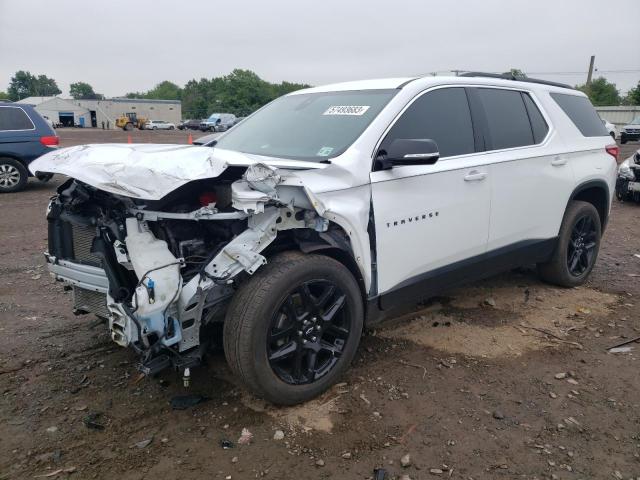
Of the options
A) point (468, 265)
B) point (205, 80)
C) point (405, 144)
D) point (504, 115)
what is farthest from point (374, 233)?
point (205, 80)

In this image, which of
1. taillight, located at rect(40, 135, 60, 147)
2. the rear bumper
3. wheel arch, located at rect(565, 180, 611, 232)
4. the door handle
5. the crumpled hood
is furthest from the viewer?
the rear bumper

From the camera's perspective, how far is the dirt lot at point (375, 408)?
8.57ft

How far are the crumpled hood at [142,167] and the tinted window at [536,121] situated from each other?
112 inches

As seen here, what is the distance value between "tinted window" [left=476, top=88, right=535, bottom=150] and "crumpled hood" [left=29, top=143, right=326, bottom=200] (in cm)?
222

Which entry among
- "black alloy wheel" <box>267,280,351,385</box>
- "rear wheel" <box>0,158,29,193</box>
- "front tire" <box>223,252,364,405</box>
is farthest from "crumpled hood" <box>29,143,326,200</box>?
Answer: "rear wheel" <box>0,158,29,193</box>

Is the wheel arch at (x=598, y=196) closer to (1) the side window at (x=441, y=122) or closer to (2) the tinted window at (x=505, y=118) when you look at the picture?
(2) the tinted window at (x=505, y=118)

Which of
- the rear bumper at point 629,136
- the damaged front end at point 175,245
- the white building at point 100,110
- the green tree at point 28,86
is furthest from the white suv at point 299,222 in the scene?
the green tree at point 28,86

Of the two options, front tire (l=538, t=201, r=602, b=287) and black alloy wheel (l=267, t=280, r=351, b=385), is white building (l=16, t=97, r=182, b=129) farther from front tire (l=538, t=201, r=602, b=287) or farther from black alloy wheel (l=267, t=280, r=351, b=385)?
black alloy wheel (l=267, t=280, r=351, b=385)

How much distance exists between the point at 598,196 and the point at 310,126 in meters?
3.32

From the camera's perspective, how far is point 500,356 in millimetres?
3752

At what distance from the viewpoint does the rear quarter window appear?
34.3 ft

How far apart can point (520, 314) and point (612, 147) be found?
2104mm

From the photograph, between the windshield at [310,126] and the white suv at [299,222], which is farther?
the windshield at [310,126]

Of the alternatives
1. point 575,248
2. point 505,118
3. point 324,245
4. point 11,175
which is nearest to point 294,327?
point 324,245
